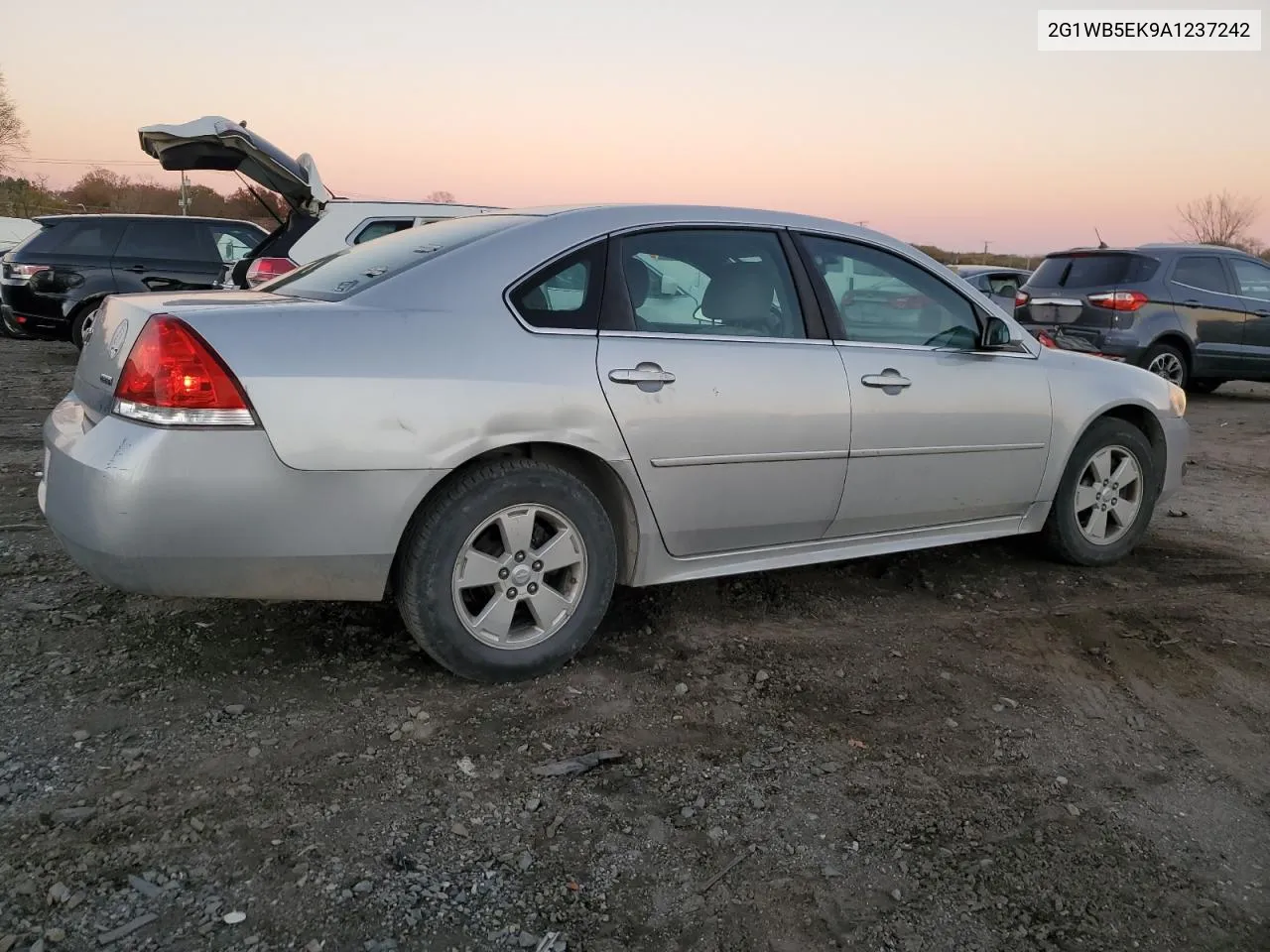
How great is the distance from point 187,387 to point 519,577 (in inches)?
43.6

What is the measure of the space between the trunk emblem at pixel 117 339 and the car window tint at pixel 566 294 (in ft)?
3.70

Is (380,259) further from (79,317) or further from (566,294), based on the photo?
(79,317)

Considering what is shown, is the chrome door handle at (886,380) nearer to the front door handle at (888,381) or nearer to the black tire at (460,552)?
the front door handle at (888,381)

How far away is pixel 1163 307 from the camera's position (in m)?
10.0

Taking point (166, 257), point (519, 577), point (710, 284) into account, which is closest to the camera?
point (519, 577)

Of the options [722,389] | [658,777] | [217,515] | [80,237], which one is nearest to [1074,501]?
[722,389]

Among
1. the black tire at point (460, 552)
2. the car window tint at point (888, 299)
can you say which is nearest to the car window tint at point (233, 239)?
the car window tint at point (888, 299)

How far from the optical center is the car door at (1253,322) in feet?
34.3

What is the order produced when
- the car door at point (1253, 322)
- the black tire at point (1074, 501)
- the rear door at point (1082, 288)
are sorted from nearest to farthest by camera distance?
1. the black tire at point (1074, 501)
2. the rear door at point (1082, 288)
3. the car door at point (1253, 322)

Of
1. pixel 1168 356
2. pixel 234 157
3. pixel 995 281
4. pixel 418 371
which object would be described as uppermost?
pixel 234 157

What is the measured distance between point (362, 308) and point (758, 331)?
1394mm

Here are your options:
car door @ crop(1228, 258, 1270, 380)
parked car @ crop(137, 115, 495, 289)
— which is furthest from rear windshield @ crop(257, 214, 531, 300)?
car door @ crop(1228, 258, 1270, 380)

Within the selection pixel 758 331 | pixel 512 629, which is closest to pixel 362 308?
pixel 512 629

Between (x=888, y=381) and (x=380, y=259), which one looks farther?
(x=888, y=381)
